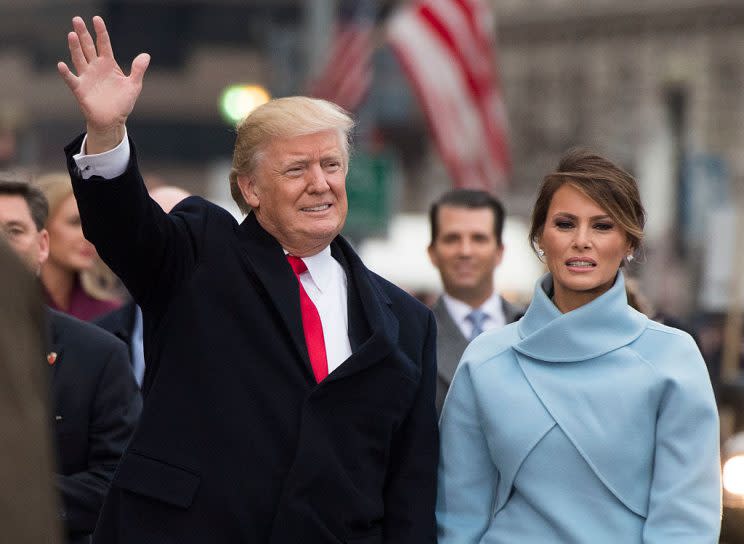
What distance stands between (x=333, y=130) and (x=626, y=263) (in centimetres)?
94

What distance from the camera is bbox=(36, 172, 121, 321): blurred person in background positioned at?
721cm

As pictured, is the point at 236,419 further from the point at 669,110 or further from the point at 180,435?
the point at 669,110

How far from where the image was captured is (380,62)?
149ft

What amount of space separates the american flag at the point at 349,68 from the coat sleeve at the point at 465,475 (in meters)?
11.1

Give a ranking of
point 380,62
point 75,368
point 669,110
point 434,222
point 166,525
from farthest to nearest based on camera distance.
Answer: point 380,62 → point 669,110 → point 434,222 → point 75,368 → point 166,525

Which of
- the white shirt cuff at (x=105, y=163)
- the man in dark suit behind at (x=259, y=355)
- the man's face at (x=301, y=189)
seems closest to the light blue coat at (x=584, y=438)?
the man in dark suit behind at (x=259, y=355)

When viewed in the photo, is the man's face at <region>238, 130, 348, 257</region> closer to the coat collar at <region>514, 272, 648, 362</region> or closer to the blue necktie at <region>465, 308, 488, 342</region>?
the coat collar at <region>514, 272, 648, 362</region>

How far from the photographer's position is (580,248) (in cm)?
460

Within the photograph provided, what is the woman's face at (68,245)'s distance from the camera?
7.18m

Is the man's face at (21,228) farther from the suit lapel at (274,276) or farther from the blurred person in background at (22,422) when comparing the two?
the blurred person in background at (22,422)

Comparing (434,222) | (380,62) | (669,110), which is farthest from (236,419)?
(380,62)

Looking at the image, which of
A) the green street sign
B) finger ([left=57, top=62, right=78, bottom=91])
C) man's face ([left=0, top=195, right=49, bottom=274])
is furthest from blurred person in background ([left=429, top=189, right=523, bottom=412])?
the green street sign

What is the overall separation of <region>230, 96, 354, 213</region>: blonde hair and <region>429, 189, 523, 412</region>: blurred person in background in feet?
6.24

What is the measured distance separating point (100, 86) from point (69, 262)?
3.23m
